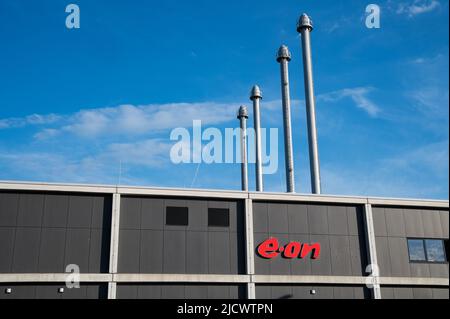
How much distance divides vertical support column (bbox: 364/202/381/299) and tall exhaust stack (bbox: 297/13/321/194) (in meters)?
11.4

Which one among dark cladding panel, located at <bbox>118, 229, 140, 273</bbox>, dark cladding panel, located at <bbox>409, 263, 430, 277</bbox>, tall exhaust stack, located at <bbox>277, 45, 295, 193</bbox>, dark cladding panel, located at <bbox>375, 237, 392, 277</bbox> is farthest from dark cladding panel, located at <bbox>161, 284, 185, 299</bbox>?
tall exhaust stack, located at <bbox>277, 45, 295, 193</bbox>

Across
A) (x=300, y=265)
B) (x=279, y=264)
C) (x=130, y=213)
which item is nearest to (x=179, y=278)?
(x=130, y=213)

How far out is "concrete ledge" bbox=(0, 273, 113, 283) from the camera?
24.5 metres

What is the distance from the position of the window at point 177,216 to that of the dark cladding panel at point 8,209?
7.87 meters

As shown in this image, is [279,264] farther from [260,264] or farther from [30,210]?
[30,210]

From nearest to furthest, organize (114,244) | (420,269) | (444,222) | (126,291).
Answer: (126,291)
(114,244)
(420,269)
(444,222)

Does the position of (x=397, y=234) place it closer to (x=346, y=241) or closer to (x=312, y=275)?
(x=346, y=241)

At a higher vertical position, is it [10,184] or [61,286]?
[10,184]

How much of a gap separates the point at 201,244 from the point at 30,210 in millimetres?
9142

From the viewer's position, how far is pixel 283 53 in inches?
1965

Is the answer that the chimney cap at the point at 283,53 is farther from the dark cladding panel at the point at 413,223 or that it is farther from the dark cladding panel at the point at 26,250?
the dark cladding panel at the point at 26,250

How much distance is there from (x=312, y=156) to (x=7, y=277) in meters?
26.0
